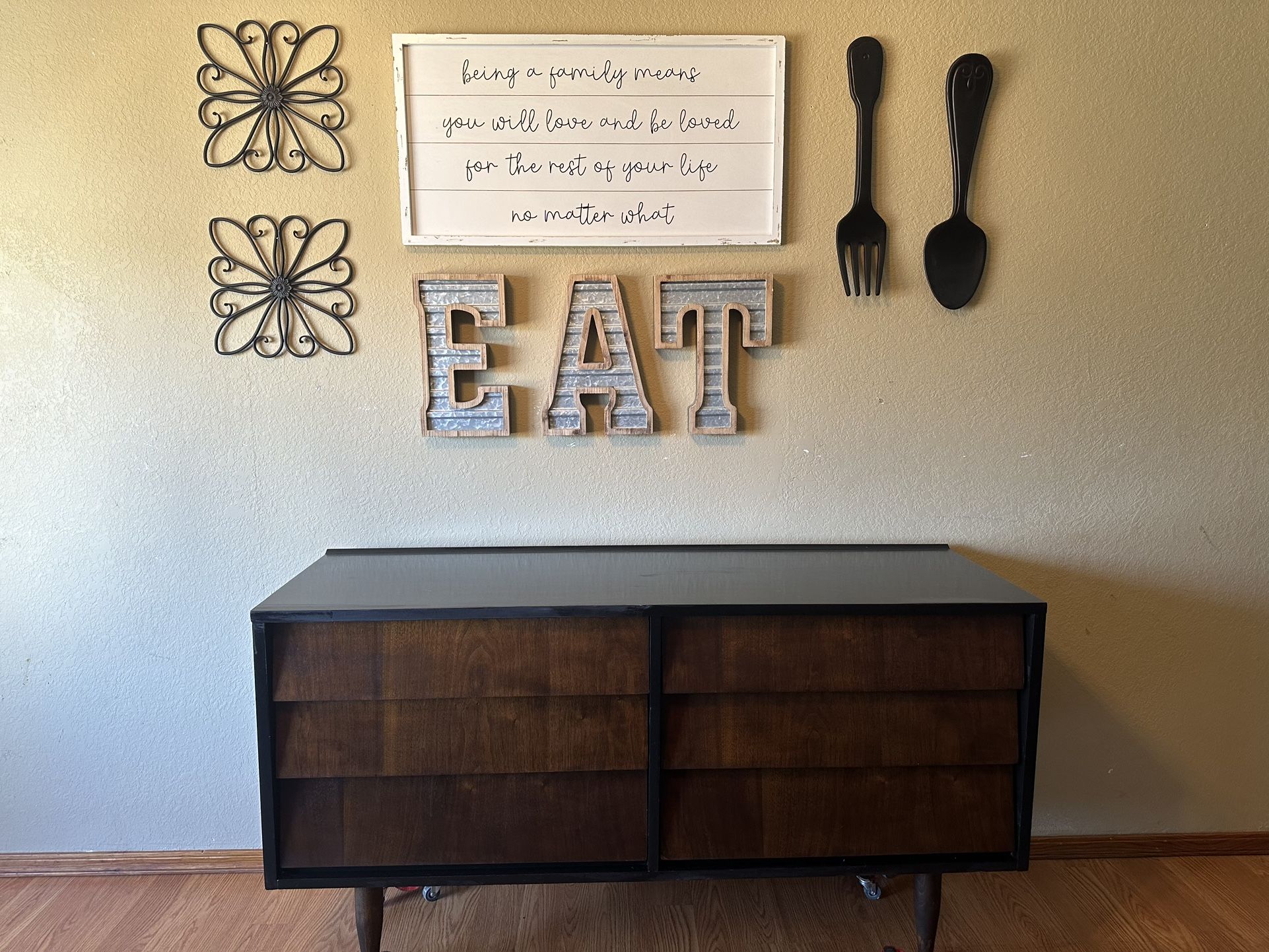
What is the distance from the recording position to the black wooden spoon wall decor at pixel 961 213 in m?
1.50

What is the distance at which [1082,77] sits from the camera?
1521mm

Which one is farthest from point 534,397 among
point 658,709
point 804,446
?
point 658,709

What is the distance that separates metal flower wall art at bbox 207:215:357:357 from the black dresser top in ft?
1.48

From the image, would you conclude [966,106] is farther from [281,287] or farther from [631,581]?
[281,287]

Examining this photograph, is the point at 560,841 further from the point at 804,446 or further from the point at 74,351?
the point at 74,351

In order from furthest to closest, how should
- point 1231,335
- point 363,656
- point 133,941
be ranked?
point 1231,335, point 133,941, point 363,656

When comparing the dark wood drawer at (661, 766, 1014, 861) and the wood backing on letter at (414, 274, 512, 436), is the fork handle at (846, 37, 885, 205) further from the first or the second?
the dark wood drawer at (661, 766, 1014, 861)

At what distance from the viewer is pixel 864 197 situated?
152 cm

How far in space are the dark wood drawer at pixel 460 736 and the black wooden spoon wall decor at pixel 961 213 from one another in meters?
1.03

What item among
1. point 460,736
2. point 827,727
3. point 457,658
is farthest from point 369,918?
point 827,727

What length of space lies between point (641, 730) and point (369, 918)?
2.01 feet

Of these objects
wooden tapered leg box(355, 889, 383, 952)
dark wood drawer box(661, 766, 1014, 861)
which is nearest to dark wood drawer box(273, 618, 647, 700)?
dark wood drawer box(661, 766, 1014, 861)

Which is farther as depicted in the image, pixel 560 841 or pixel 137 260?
pixel 137 260

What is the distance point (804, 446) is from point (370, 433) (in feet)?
2.99
